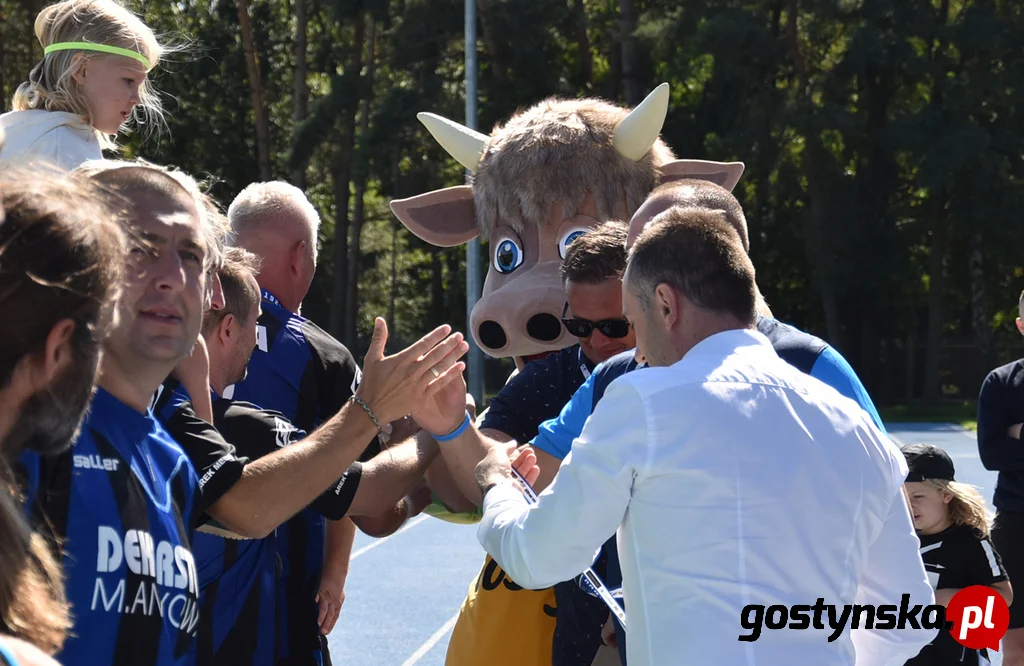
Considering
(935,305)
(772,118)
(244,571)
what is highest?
(772,118)

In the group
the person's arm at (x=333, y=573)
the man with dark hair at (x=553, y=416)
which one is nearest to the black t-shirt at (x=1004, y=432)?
the man with dark hair at (x=553, y=416)

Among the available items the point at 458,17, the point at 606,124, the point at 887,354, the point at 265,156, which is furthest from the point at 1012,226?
the point at 606,124

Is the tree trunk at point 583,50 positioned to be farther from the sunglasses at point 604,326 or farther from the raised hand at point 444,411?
the raised hand at point 444,411

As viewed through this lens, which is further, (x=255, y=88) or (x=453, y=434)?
(x=255, y=88)

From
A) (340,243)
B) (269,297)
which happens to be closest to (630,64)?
(340,243)

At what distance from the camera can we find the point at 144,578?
1.84 metres

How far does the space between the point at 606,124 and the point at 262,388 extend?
1.67 meters

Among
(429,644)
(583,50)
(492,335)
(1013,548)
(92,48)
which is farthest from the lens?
(583,50)

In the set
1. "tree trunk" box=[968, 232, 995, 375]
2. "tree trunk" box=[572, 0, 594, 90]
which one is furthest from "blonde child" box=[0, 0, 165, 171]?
"tree trunk" box=[968, 232, 995, 375]

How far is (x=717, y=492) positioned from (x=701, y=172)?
7.45 feet

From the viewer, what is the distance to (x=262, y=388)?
3305 millimetres

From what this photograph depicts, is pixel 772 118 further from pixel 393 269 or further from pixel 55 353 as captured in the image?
pixel 55 353

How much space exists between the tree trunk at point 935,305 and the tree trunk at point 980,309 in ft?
2.71

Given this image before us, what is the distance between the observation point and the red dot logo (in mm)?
4141
